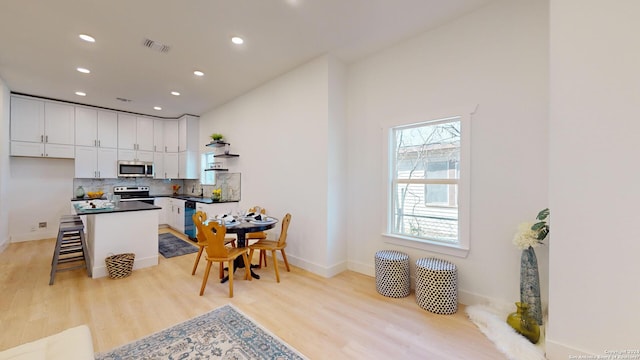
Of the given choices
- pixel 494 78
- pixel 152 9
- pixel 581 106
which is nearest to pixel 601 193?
pixel 581 106

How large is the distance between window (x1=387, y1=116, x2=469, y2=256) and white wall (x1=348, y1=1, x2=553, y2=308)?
131mm

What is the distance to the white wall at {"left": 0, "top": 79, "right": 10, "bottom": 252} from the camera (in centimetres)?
417

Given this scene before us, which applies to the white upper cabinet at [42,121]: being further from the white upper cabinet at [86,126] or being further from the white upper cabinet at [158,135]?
the white upper cabinet at [158,135]

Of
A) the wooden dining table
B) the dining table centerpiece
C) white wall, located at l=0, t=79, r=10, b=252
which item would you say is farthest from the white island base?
the dining table centerpiece

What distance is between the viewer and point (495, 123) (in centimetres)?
244

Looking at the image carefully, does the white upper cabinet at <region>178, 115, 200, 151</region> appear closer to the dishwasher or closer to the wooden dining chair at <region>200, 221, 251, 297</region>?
the dishwasher

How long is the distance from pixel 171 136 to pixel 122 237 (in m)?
3.97

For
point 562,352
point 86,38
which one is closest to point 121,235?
point 86,38

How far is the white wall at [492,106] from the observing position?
2234 mm

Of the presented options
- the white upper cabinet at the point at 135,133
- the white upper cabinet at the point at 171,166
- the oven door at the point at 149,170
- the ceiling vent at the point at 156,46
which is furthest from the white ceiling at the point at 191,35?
the white upper cabinet at the point at 171,166

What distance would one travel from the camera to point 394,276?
2758mm

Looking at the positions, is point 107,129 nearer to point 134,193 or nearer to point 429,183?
point 134,193

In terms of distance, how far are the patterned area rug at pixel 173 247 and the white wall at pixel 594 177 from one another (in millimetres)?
4863

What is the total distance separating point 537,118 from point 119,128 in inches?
308
